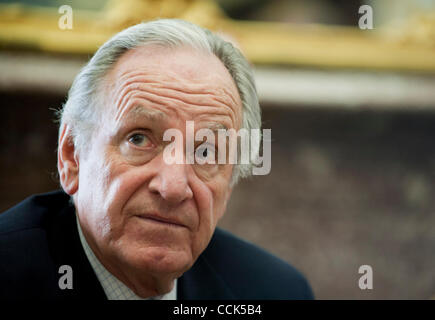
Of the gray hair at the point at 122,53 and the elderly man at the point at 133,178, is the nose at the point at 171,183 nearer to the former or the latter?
the elderly man at the point at 133,178

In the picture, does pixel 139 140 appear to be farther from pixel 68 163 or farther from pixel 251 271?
pixel 251 271

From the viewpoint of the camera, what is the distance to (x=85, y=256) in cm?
103

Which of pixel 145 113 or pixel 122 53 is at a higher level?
pixel 122 53

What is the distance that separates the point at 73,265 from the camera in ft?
3.32

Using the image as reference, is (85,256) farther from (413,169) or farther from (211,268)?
(413,169)

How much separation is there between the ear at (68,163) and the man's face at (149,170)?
28 millimetres

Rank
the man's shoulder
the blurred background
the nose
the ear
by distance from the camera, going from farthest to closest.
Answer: the blurred background
the man's shoulder
the ear
the nose

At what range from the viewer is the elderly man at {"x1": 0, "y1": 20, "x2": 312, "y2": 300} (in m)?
0.92

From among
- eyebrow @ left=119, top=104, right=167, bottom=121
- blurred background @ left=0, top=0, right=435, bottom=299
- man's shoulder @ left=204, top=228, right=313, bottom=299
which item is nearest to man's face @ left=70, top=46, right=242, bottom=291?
eyebrow @ left=119, top=104, right=167, bottom=121

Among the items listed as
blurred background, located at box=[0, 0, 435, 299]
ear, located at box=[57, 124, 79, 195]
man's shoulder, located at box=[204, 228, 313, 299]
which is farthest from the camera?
blurred background, located at box=[0, 0, 435, 299]

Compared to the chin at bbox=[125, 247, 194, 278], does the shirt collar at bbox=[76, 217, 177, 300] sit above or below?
below

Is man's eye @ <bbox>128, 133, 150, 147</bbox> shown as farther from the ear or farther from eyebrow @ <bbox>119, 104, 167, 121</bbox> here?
the ear

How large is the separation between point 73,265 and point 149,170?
0.29 m

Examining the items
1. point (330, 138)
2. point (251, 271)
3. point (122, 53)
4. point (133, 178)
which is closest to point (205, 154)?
point (133, 178)
